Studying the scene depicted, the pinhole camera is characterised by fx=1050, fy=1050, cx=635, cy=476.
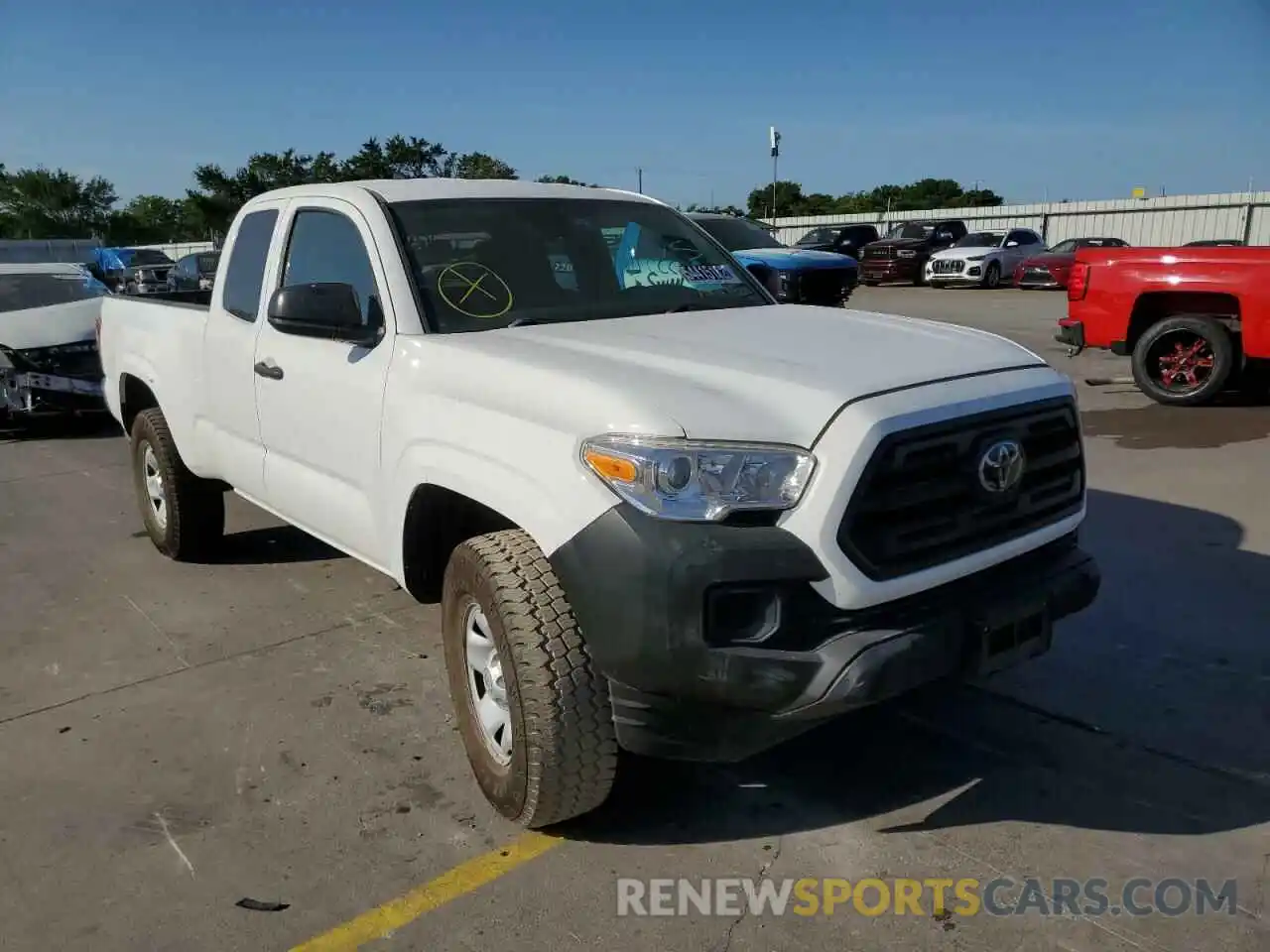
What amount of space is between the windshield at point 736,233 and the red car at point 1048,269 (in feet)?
39.2

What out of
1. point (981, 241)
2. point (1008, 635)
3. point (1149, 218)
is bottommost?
point (1008, 635)

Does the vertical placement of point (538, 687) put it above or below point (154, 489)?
above

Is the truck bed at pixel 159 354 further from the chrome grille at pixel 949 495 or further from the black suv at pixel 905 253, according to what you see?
the black suv at pixel 905 253

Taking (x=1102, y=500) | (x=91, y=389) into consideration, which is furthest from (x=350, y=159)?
(x=1102, y=500)

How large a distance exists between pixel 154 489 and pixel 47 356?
477 centimetres

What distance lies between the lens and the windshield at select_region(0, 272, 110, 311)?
33.0 ft

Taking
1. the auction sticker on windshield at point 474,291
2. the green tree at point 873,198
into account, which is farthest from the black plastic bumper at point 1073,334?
the green tree at point 873,198

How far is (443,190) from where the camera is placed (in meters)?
4.11

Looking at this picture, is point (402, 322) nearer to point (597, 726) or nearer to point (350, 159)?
point (597, 726)

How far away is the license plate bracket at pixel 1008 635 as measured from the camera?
8.98ft

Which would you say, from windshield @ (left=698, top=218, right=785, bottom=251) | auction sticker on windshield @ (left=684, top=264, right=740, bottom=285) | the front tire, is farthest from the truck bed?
windshield @ (left=698, top=218, right=785, bottom=251)

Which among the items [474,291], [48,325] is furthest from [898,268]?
[474,291]

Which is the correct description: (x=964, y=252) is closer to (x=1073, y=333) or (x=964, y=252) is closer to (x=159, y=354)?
(x=1073, y=333)

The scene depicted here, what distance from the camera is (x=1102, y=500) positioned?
20.5 feet
